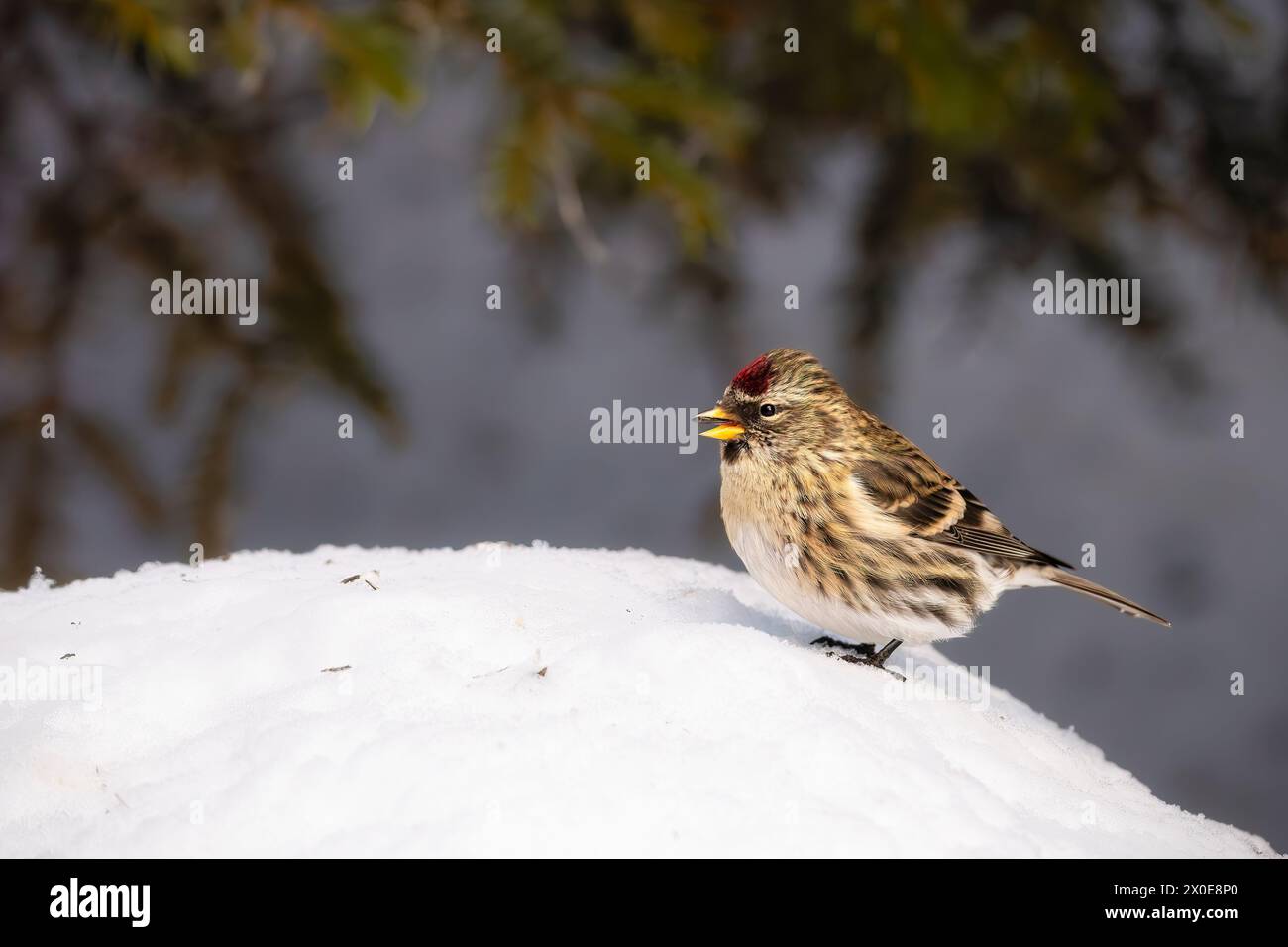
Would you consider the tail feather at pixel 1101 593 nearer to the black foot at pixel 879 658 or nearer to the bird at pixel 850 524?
the bird at pixel 850 524

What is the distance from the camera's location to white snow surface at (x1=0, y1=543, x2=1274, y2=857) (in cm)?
165

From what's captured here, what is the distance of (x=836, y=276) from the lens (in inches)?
139

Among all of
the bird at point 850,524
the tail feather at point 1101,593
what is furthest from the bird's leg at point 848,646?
the tail feather at point 1101,593

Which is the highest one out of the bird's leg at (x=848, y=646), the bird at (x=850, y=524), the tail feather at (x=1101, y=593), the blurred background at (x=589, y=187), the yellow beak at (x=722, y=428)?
the blurred background at (x=589, y=187)

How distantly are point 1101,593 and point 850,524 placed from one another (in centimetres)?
74

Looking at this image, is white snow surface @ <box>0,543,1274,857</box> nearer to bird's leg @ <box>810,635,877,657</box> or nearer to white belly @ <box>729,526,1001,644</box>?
white belly @ <box>729,526,1001,644</box>

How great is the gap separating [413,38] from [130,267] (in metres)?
0.99

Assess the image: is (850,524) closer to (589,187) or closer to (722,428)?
(722,428)

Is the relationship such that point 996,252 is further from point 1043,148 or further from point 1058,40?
point 1058,40

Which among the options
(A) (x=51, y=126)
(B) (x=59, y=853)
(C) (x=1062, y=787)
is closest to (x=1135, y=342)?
(C) (x=1062, y=787)

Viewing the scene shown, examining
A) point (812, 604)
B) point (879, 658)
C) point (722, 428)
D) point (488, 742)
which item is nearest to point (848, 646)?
point (879, 658)

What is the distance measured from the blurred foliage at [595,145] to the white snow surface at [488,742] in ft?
2.56

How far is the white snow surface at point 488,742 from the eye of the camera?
1.65m

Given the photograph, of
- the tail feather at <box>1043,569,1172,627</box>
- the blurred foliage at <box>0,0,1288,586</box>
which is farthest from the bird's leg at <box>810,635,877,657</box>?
the blurred foliage at <box>0,0,1288,586</box>
